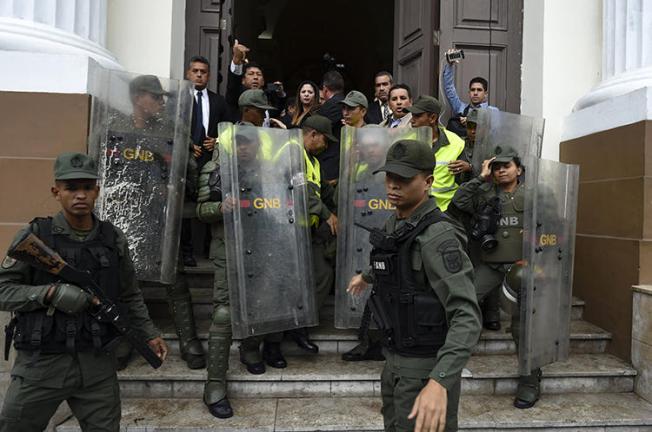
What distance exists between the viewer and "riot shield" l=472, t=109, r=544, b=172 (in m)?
3.78

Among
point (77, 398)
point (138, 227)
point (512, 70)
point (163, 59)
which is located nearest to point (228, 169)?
point (138, 227)

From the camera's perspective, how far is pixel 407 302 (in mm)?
1886

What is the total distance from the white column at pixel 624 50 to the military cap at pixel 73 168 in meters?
4.13

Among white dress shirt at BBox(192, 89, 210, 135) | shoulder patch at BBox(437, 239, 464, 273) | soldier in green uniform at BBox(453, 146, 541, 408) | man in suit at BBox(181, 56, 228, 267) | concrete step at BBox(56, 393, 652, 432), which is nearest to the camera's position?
shoulder patch at BBox(437, 239, 464, 273)

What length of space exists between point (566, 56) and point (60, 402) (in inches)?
201

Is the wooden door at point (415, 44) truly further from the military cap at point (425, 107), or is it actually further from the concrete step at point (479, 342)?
the concrete step at point (479, 342)

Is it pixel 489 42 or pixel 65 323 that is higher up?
pixel 489 42

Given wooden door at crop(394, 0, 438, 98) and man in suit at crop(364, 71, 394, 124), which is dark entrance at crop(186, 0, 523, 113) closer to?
wooden door at crop(394, 0, 438, 98)

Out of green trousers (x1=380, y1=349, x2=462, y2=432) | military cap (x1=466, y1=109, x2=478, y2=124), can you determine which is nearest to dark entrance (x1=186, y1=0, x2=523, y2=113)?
military cap (x1=466, y1=109, x2=478, y2=124)

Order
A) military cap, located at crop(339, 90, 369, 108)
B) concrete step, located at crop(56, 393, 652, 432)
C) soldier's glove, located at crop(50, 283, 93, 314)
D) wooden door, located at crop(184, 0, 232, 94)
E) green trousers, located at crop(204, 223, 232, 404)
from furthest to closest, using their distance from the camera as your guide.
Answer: wooden door, located at crop(184, 0, 232, 94), military cap, located at crop(339, 90, 369, 108), green trousers, located at crop(204, 223, 232, 404), concrete step, located at crop(56, 393, 652, 432), soldier's glove, located at crop(50, 283, 93, 314)

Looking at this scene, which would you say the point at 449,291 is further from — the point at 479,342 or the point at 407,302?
the point at 479,342

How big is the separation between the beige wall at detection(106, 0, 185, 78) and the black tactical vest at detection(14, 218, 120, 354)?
2969 mm

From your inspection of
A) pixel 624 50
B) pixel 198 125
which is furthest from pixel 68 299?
pixel 624 50

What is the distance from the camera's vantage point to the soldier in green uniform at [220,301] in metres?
3.12
